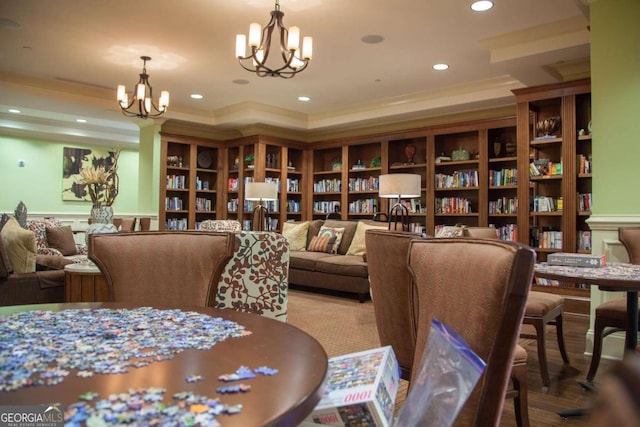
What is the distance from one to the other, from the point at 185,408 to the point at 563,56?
4941 mm

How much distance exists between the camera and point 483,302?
36.2 inches

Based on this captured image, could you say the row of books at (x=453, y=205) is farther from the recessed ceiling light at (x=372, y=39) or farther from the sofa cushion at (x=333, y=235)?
the recessed ceiling light at (x=372, y=39)

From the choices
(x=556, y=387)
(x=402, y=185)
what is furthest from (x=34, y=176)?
(x=556, y=387)

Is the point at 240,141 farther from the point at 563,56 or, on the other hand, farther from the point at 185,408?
the point at 185,408

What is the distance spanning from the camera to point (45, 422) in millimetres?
555

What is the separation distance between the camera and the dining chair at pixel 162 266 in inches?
61.4

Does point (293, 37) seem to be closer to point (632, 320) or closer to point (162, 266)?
point (162, 266)

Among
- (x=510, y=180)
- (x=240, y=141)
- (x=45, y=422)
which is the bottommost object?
(x=45, y=422)

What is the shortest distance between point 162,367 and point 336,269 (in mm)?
4790

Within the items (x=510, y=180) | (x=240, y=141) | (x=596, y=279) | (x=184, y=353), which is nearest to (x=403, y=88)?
(x=510, y=180)

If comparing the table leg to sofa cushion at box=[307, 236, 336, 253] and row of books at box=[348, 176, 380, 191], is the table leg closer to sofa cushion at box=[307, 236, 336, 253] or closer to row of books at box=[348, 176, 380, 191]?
sofa cushion at box=[307, 236, 336, 253]

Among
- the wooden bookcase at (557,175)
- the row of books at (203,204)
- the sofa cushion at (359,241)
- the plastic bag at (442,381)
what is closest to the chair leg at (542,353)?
the plastic bag at (442,381)

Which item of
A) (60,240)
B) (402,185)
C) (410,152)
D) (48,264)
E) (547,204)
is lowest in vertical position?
(48,264)

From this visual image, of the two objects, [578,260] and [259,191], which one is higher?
[259,191]
